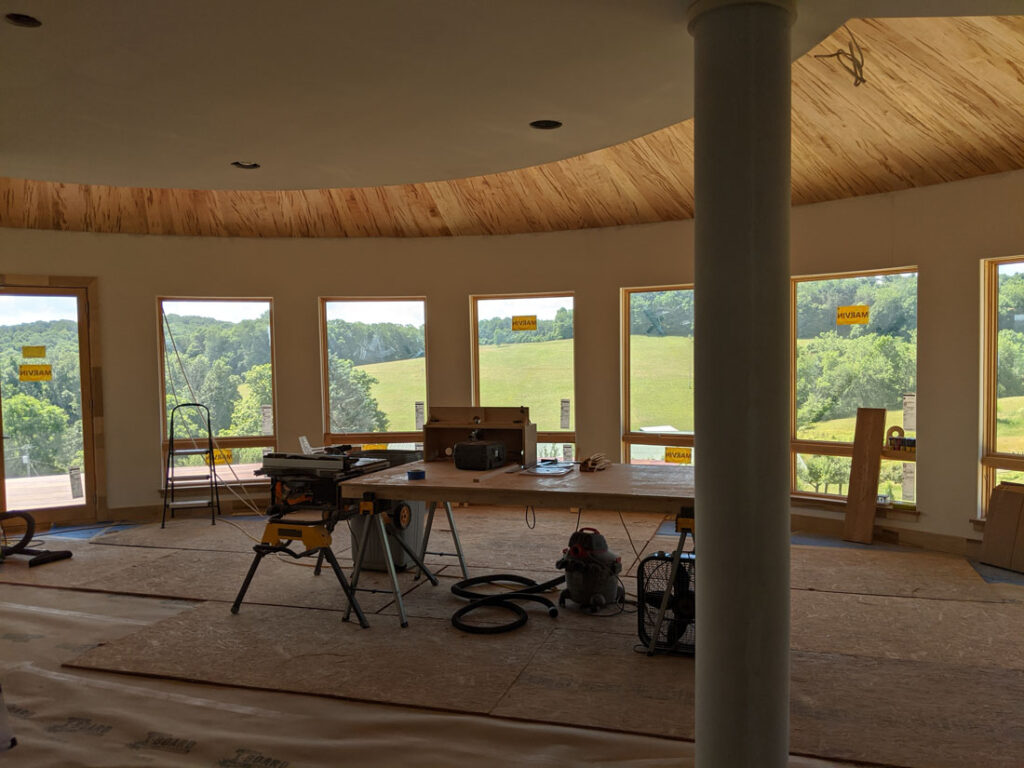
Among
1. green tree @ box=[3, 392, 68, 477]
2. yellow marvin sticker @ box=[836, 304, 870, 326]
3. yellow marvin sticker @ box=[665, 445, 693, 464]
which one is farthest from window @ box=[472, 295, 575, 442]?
green tree @ box=[3, 392, 68, 477]

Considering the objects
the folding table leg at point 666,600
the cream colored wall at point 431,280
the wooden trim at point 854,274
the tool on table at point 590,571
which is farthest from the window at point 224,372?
the wooden trim at point 854,274

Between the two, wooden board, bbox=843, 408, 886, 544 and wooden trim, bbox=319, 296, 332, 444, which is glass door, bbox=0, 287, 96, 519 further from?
wooden board, bbox=843, 408, 886, 544

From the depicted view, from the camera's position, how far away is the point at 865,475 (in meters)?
6.26

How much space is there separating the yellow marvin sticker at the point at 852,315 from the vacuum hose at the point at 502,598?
12.1ft

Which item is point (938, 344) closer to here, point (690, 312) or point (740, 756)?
Answer: point (690, 312)

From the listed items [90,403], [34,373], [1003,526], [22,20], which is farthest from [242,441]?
[1003,526]

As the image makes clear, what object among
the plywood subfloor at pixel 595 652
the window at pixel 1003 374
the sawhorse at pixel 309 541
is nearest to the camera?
the plywood subfloor at pixel 595 652

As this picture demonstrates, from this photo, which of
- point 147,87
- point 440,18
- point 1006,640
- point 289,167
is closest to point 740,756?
point 1006,640

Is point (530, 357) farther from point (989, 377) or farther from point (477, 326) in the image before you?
point (989, 377)

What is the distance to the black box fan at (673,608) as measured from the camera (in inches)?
154

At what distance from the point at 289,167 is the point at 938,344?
5380 millimetres

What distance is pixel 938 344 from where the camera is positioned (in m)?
5.91

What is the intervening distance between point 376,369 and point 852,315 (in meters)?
5.06

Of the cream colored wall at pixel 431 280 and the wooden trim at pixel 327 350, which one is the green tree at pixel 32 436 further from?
the wooden trim at pixel 327 350
